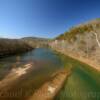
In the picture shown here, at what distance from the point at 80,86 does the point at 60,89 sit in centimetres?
340

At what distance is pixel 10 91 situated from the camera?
1373cm

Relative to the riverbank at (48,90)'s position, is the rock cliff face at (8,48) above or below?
above

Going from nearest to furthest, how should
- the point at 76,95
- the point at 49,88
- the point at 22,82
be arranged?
the point at 76,95 → the point at 49,88 → the point at 22,82

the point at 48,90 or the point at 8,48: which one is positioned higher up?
the point at 8,48

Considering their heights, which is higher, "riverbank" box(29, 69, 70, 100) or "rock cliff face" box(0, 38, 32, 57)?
"rock cliff face" box(0, 38, 32, 57)

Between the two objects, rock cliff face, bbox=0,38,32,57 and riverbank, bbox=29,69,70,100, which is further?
rock cliff face, bbox=0,38,32,57

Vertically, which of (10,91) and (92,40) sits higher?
(92,40)

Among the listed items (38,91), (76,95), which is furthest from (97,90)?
(38,91)

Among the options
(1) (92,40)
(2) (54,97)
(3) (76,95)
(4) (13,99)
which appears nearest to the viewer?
(4) (13,99)

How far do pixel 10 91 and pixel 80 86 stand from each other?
974 cm

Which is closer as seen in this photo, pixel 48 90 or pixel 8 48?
pixel 48 90

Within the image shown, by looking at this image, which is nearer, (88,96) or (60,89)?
(88,96)

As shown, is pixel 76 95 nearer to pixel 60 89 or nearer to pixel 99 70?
pixel 60 89

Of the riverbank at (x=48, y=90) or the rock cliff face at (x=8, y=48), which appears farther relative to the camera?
the rock cliff face at (x=8, y=48)
